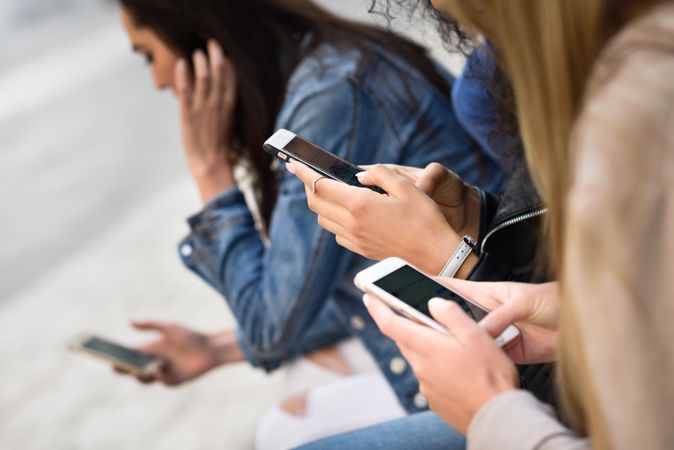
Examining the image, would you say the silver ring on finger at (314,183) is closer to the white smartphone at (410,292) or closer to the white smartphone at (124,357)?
the white smartphone at (410,292)

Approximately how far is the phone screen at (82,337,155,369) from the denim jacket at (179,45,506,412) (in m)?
0.30

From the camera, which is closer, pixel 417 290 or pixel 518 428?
pixel 518 428

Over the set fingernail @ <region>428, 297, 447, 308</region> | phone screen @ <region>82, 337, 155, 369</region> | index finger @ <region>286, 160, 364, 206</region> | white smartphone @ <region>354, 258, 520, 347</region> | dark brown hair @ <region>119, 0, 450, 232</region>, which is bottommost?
phone screen @ <region>82, 337, 155, 369</region>

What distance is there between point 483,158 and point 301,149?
1.66 feet

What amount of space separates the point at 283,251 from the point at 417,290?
57cm

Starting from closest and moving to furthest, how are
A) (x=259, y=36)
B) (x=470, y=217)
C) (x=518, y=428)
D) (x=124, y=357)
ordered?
(x=518, y=428), (x=470, y=217), (x=259, y=36), (x=124, y=357)

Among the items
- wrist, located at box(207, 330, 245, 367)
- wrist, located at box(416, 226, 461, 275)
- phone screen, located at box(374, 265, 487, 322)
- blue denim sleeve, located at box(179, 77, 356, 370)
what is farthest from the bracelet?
wrist, located at box(207, 330, 245, 367)

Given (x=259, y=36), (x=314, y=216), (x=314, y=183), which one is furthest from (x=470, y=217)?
(x=259, y=36)

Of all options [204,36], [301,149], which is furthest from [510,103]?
[204,36]

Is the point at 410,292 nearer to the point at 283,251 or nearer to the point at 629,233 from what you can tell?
the point at 629,233

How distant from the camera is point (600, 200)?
67cm

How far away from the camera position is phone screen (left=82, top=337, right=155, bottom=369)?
1.78m

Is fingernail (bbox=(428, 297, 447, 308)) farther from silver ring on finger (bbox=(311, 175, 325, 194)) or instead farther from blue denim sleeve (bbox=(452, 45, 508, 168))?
blue denim sleeve (bbox=(452, 45, 508, 168))

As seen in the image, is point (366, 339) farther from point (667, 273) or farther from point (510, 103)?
point (667, 273)
